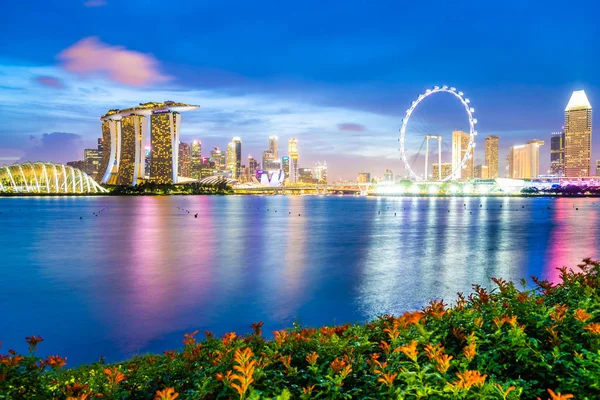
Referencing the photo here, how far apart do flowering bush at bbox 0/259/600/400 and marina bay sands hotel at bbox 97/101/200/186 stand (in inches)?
7210

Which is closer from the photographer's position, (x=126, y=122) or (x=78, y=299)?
(x=78, y=299)

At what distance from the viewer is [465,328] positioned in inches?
206

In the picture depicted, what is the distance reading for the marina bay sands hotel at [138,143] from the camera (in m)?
182

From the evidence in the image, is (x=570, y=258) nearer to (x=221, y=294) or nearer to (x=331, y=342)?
(x=221, y=294)

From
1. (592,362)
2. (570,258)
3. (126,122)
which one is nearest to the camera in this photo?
(592,362)

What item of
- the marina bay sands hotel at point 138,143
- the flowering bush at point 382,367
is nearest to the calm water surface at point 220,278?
the flowering bush at point 382,367

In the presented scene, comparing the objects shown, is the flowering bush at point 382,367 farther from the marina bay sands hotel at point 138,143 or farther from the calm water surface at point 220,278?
the marina bay sands hotel at point 138,143

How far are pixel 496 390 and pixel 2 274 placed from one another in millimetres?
23870

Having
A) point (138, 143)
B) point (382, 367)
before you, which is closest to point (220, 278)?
point (382, 367)

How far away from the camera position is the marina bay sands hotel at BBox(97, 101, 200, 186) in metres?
182

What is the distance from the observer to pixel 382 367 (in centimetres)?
407

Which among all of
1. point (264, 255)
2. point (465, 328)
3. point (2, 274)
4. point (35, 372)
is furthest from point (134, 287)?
point (465, 328)

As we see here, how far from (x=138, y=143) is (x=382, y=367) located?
185760 millimetres

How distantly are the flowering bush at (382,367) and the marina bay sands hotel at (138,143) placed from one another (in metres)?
183
